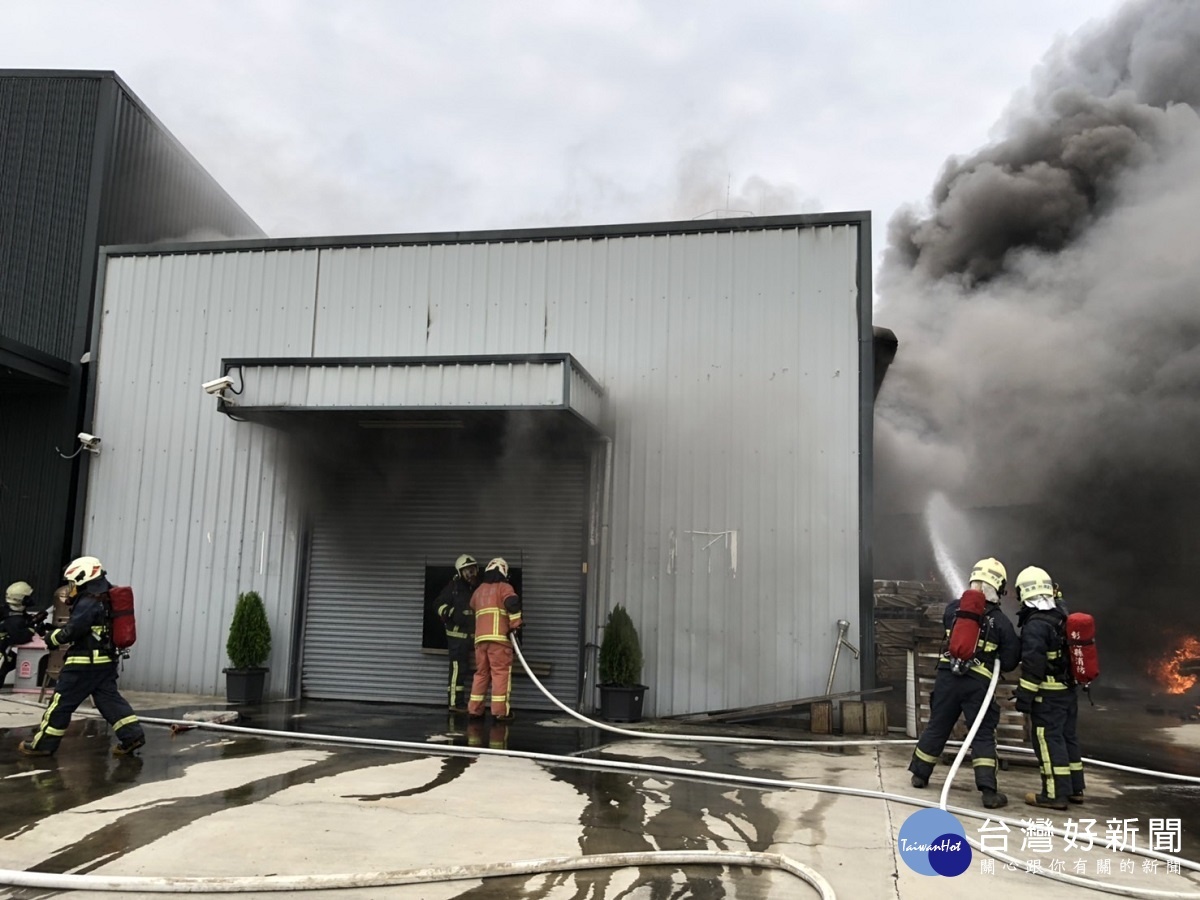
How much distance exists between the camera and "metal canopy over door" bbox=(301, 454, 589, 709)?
10180mm

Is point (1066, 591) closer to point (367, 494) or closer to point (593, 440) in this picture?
point (593, 440)

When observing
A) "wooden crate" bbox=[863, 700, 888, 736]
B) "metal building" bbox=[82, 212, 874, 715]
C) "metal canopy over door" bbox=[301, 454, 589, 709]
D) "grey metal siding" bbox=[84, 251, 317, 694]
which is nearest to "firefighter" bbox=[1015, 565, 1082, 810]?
"wooden crate" bbox=[863, 700, 888, 736]

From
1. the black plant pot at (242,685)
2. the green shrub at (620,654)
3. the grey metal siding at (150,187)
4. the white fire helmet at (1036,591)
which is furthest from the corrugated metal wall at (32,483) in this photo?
the white fire helmet at (1036,591)

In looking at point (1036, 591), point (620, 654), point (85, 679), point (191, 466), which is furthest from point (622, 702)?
point (191, 466)

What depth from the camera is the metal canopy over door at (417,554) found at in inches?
401

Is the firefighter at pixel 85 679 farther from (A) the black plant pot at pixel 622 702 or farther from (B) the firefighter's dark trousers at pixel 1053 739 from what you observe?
(B) the firefighter's dark trousers at pixel 1053 739

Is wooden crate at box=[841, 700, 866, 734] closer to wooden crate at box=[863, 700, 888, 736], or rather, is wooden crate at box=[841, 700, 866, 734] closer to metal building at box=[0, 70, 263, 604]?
wooden crate at box=[863, 700, 888, 736]

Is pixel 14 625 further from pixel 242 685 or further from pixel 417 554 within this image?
pixel 417 554

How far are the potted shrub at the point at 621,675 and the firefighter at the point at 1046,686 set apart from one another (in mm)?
4132

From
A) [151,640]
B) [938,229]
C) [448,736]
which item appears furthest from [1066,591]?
[151,640]

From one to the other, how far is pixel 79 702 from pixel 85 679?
0.19m

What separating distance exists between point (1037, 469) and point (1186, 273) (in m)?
4.26

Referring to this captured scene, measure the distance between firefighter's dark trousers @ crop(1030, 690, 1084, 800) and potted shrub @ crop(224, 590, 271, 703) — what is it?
8.32 metres

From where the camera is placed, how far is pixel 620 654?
9086 millimetres
